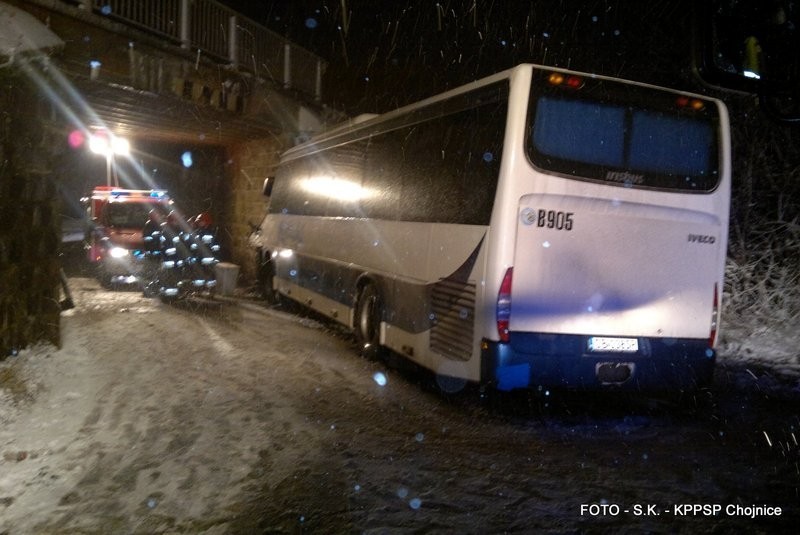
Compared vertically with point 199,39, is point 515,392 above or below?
below

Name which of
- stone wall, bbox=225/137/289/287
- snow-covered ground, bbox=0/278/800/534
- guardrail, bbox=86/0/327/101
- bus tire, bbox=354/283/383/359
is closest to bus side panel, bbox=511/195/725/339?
snow-covered ground, bbox=0/278/800/534

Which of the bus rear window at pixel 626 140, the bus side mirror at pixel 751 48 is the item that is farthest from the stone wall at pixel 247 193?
the bus side mirror at pixel 751 48

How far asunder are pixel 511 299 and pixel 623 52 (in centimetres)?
1008

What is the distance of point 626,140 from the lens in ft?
22.9

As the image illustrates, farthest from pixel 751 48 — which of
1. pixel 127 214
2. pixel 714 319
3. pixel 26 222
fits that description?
pixel 127 214

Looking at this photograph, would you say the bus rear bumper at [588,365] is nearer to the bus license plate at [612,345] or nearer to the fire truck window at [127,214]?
the bus license plate at [612,345]

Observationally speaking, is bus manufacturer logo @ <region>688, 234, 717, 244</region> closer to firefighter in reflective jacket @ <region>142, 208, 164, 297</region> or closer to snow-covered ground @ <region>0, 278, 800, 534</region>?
snow-covered ground @ <region>0, 278, 800, 534</region>

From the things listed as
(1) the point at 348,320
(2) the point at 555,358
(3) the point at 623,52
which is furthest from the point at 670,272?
(3) the point at 623,52

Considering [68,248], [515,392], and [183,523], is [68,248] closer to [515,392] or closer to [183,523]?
[515,392]

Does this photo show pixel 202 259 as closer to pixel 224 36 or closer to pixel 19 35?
pixel 224 36

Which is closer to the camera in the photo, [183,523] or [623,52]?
[183,523]

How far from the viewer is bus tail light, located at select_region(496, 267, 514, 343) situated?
6496mm

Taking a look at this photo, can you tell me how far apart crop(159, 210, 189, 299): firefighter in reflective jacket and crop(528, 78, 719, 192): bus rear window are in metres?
9.35

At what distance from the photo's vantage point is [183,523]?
4602 millimetres
